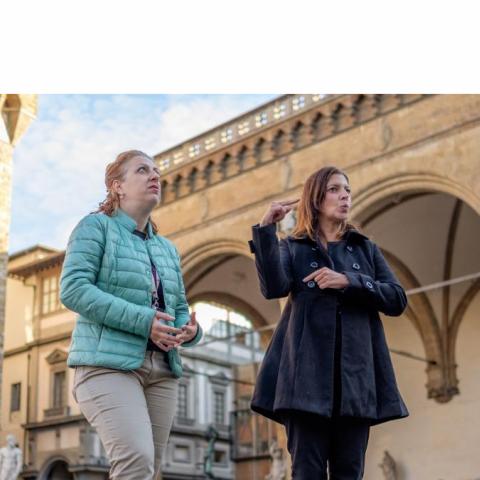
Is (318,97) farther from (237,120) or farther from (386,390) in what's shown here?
(386,390)

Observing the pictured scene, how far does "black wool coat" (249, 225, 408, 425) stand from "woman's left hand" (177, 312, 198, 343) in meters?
0.30

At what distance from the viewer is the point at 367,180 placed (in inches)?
622

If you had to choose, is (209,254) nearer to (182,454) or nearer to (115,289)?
(182,454)

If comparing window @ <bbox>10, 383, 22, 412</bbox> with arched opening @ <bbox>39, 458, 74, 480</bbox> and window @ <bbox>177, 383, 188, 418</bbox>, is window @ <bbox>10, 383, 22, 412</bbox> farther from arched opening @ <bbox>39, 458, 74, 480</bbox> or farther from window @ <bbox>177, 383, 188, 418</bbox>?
window @ <bbox>177, 383, 188, 418</bbox>

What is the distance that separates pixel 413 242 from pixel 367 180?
10.5 feet

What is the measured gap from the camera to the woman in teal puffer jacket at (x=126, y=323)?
3.25 m

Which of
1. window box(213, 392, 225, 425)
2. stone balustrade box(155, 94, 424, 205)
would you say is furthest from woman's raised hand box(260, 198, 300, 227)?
window box(213, 392, 225, 425)

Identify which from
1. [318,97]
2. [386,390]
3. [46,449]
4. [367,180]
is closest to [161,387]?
[386,390]

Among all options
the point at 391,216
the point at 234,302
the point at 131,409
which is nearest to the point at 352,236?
the point at 131,409

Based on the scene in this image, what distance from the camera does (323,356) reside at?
3477 mm

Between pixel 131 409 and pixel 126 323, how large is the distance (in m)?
0.31

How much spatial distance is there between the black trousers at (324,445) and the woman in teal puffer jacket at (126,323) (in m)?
0.49

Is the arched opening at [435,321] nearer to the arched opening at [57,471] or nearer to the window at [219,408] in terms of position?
the arched opening at [57,471]

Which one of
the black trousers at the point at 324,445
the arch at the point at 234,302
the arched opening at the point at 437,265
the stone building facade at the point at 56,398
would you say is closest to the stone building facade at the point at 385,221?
the arched opening at the point at 437,265
